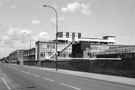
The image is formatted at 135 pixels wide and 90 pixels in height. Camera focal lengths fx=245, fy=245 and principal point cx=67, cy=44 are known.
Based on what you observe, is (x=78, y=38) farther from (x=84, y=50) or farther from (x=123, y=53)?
(x=123, y=53)

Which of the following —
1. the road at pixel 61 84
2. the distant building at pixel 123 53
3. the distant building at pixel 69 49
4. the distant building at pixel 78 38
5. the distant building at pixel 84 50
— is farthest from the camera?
the distant building at pixel 78 38

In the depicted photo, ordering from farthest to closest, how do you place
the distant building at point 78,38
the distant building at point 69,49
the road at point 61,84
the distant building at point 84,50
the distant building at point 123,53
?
the distant building at point 78,38 < the distant building at point 69,49 < the distant building at point 84,50 < the distant building at point 123,53 < the road at point 61,84

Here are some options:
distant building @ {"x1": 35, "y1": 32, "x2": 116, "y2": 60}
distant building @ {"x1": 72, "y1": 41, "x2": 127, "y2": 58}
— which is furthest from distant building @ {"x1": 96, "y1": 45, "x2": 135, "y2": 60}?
distant building @ {"x1": 35, "y1": 32, "x2": 116, "y2": 60}

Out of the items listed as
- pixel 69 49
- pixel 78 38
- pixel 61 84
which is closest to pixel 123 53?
pixel 61 84

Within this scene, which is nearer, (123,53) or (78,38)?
(123,53)

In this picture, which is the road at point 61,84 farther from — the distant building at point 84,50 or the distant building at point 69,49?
the distant building at point 84,50

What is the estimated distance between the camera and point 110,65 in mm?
29250

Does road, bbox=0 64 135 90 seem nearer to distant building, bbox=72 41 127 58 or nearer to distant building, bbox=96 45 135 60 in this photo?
distant building, bbox=96 45 135 60

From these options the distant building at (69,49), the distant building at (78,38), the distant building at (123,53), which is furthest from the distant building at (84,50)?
the distant building at (78,38)

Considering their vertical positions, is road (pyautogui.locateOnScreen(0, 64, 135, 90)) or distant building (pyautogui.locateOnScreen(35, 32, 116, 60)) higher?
distant building (pyautogui.locateOnScreen(35, 32, 116, 60))

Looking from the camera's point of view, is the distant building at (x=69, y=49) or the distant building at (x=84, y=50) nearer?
the distant building at (x=84, y=50)

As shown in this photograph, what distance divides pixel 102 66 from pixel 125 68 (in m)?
6.00

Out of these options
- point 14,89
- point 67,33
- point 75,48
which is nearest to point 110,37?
point 67,33

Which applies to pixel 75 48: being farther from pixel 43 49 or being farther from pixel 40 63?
pixel 43 49
